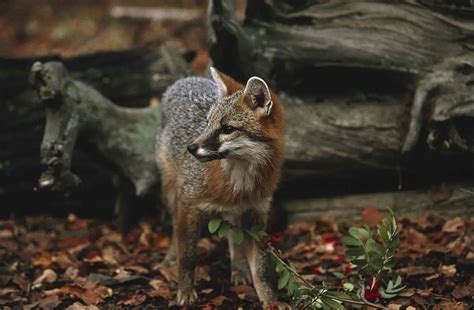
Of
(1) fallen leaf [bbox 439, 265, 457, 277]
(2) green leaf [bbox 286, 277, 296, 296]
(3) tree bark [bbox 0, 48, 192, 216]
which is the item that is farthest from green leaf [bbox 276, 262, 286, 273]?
(3) tree bark [bbox 0, 48, 192, 216]

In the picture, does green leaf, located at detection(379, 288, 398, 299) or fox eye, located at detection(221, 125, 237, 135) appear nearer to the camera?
fox eye, located at detection(221, 125, 237, 135)

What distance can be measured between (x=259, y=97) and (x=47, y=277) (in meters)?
2.94

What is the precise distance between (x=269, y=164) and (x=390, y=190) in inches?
98.1

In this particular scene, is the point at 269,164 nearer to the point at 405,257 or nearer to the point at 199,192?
the point at 199,192

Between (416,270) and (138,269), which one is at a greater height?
(416,270)

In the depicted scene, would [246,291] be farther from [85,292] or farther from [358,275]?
[85,292]

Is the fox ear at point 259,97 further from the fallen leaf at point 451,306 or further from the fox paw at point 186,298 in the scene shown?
the fallen leaf at point 451,306

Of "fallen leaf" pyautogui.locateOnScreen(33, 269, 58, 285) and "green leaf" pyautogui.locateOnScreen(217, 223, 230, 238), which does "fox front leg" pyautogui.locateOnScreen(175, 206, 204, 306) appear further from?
"fallen leaf" pyautogui.locateOnScreen(33, 269, 58, 285)

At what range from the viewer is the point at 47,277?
20.7ft

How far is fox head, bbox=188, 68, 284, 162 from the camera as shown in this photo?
4895 mm

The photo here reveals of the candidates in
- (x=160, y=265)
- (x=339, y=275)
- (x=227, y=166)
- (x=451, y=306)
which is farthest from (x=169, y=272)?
(x=451, y=306)

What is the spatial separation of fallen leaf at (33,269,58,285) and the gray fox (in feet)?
4.48

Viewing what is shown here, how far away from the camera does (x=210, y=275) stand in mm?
6516

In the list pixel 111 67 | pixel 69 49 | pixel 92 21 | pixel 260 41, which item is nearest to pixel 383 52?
pixel 260 41
